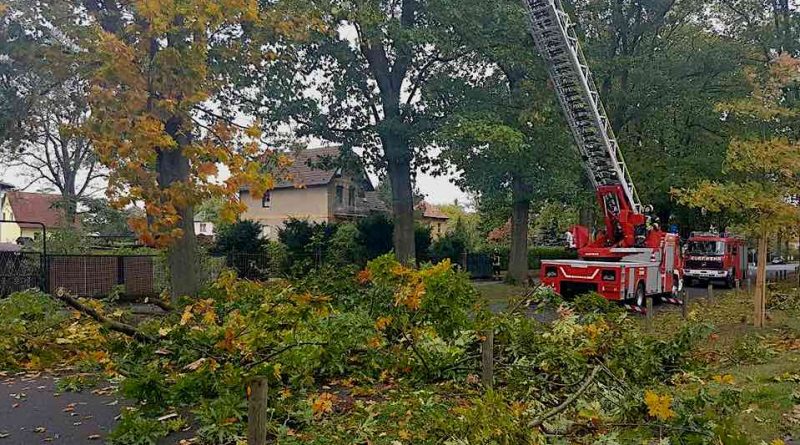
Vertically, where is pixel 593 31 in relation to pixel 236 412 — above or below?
above

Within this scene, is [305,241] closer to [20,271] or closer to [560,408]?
[20,271]

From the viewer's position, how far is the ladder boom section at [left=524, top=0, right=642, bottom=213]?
16.5 metres

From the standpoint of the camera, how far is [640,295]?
16953 mm

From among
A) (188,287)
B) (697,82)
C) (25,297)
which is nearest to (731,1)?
(697,82)

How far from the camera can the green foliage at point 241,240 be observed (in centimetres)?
2494

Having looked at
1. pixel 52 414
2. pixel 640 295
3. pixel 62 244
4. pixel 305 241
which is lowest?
pixel 640 295

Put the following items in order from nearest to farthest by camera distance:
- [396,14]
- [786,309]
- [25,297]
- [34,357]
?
[34,357], [25,297], [786,309], [396,14]

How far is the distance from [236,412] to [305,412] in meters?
0.56

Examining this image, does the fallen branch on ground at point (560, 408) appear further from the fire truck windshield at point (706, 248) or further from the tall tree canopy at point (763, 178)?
the fire truck windshield at point (706, 248)

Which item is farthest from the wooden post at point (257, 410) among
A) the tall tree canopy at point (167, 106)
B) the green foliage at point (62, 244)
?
the green foliage at point (62, 244)

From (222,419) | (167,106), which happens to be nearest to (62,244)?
(167,106)

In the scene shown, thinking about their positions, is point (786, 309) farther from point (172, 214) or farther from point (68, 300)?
point (68, 300)

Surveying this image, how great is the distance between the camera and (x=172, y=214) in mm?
10766

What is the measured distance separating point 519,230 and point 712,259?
796 cm
